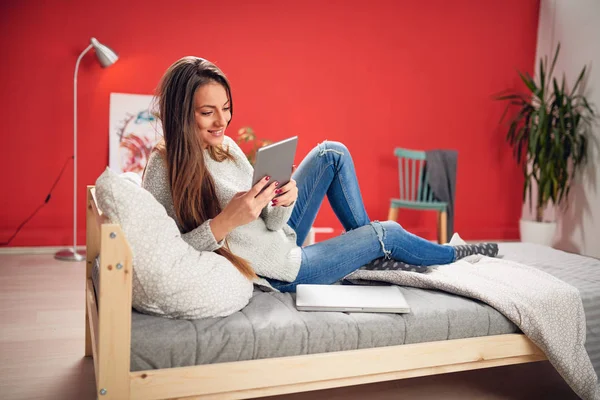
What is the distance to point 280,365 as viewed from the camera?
1590 mm

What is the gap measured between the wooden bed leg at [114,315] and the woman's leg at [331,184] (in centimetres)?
94

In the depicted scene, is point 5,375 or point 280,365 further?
point 5,375

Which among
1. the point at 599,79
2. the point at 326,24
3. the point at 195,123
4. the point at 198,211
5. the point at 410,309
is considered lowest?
the point at 410,309

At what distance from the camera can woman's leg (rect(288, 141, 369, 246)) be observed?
2172 mm

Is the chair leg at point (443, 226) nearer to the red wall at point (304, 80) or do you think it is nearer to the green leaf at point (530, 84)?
the red wall at point (304, 80)

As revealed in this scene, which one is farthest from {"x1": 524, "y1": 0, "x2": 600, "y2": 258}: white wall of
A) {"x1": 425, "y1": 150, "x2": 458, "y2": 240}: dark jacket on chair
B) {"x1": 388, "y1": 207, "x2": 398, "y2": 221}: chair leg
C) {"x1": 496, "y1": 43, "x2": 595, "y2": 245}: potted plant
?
{"x1": 388, "y1": 207, "x2": 398, "y2": 221}: chair leg

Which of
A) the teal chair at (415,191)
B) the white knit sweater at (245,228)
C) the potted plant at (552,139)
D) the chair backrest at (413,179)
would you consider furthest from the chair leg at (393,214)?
the white knit sweater at (245,228)

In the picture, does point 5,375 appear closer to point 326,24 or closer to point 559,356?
point 559,356

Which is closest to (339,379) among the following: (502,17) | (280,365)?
(280,365)

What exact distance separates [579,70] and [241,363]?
165 inches

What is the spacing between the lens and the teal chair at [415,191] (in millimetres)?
4223

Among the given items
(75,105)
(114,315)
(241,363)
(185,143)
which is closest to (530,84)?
(75,105)

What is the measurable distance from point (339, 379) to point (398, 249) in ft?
1.91

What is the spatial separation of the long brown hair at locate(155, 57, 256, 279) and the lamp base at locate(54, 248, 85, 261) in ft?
7.36
